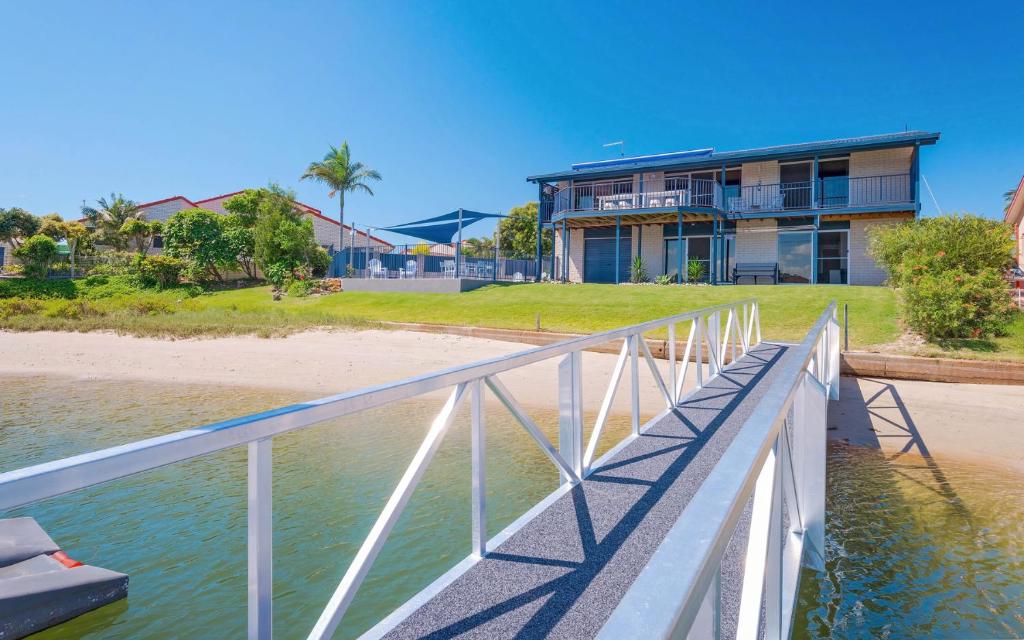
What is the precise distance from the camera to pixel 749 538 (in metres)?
1.55

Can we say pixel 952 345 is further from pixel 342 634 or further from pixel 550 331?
pixel 342 634

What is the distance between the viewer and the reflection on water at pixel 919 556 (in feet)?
12.0

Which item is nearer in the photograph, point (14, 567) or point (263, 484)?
point (263, 484)

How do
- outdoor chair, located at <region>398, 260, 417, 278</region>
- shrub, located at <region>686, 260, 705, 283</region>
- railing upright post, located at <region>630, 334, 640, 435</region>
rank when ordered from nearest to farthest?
1. railing upright post, located at <region>630, 334, 640, 435</region>
2. shrub, located at <region>686, 260, 705, 283</region>
3. outdoor chair, located at <region>398, 260, 417, 278</region>

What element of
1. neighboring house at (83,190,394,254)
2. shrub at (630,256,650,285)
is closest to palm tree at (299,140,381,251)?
neighboring house at (83,190,394,254)

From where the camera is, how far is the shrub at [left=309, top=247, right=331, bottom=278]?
101 feet

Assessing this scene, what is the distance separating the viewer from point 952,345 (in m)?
11.6

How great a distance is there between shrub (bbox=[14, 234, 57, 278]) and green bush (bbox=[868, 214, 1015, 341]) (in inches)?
1562

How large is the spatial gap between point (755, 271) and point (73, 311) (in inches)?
1046

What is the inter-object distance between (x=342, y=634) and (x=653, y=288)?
18017 millimetres

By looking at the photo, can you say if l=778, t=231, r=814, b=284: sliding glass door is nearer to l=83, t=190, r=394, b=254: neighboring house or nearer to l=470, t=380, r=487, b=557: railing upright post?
l=470, t=380, r=487, b=557: railing upright post

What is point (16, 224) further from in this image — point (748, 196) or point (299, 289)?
point (748, 196)

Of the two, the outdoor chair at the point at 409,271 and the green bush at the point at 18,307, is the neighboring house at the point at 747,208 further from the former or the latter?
the green bush at the point at 18,307

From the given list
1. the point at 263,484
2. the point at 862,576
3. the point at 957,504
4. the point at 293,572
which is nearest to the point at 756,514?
the point at 263,484
